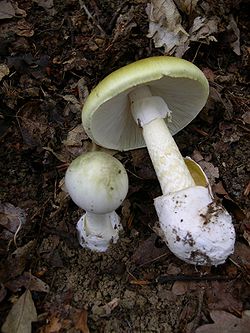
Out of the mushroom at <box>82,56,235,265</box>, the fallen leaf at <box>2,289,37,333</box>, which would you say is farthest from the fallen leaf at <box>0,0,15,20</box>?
the fallen leaf at <box>2,289,37,333</box>

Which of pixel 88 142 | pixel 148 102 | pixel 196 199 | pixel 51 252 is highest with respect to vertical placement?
pixel 148 102

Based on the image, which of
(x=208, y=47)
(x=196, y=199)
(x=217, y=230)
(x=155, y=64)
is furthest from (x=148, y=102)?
(x=208, y=47)

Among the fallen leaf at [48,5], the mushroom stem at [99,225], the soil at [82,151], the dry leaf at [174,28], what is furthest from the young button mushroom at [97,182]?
the fallen leaf at [48,5]

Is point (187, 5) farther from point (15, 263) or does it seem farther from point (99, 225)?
point (15, 263)

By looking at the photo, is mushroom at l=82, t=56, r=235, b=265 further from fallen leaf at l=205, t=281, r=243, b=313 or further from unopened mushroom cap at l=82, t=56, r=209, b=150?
fallen leaf at l=205, t=281, r=243, b=313

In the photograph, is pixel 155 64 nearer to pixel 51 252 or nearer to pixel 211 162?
pixel 211 162

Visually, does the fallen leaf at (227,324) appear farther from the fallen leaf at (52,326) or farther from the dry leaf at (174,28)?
the dry leaf at (174,28)
